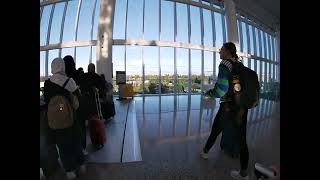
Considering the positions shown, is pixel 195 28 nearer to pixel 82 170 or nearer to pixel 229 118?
pixel 229 118

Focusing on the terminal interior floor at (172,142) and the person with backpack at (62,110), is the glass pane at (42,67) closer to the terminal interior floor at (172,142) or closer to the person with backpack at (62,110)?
the person with backpack at (62,110)

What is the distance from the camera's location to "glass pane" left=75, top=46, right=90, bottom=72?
0.83 m

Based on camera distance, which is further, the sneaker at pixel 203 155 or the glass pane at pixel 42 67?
the sneaker at pixel 203 155

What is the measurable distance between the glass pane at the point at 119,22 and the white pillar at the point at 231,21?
27cm

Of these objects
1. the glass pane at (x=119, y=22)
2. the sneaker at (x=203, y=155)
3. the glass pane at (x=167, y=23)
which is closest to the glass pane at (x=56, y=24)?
the glass pane at (x=119, y=22)

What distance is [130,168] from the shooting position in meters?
0.90

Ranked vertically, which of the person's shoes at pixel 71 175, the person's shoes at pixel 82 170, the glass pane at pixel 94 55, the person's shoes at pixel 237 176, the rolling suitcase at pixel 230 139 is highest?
the glass pane at pixel 94 55

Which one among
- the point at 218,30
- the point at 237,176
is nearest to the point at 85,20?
the point at 218,30

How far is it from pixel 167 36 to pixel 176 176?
0.36 m

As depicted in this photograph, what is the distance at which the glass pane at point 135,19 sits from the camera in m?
0.83

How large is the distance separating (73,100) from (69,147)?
0.12 metres

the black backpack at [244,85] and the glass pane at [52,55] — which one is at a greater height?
the glass pane at [52,55]
